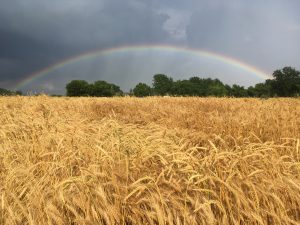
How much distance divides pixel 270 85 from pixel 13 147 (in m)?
94.8

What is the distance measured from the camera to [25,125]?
18.3 ft

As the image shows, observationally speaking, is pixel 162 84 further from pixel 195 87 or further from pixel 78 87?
pixel 78 87

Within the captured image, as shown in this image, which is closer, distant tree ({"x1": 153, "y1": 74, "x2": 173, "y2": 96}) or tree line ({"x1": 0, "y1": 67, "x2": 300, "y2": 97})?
tree line ({"x1": 0, "y1": 67, "x2": 300, "y2": 97})

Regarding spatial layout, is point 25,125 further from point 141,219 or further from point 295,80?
point 295,80

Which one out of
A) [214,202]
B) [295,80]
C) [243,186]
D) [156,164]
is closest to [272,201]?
[243,186]

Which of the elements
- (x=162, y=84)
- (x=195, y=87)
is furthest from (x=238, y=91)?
(x=162, y=84)

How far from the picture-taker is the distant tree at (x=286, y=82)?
8706 cm

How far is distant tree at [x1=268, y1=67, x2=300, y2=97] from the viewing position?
3428 inches

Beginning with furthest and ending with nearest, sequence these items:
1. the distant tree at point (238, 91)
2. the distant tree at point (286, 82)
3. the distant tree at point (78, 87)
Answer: the distant tree at point (238, 91) < the distant tree at point (286, 82) < the distant tree at point (78, 87)

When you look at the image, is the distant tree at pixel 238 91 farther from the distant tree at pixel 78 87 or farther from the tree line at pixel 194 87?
the distant tree at pixel 78 87

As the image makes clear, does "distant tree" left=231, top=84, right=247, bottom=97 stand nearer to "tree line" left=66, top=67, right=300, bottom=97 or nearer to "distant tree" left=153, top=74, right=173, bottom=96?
"tree line" left=66, top=67, right=300, bottom=97

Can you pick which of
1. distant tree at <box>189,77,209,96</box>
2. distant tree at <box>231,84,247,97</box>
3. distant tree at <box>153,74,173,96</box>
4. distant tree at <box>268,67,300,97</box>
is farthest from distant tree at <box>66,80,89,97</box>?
distant tree at <box>268,67,300,97</box>

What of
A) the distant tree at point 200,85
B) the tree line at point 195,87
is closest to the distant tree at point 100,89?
the tree line at point 195,87

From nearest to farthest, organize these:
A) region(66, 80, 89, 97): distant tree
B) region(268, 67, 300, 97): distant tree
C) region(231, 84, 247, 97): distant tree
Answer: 1. region(66, 80, 89, 97): distant tree
2. region(268, 67, 300, 97): distant tree
3. region(231, 84, 247, 97): distant tree
